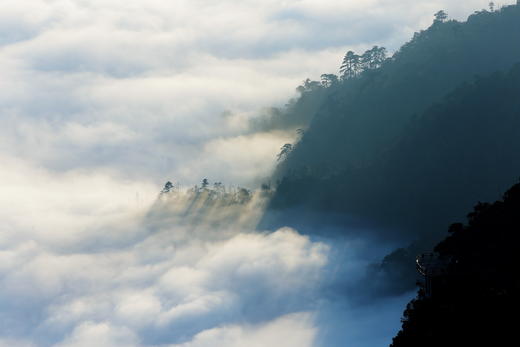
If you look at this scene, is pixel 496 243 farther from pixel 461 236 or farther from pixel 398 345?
pixel 398 345

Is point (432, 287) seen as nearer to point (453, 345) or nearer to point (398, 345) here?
point (398, 345)

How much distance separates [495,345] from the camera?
6581cm

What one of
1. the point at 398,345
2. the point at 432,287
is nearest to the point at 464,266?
the point at 432,287

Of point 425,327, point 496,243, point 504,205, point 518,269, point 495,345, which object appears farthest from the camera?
point 504,205

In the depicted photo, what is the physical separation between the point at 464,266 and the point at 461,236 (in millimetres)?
9521

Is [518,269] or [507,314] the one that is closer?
[507,314]

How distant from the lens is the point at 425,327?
75750 millimetres

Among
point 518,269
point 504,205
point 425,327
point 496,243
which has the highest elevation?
point 504,205

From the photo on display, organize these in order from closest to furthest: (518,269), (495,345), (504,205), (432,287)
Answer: (495,345), (518,269), (432,287), (504,205)

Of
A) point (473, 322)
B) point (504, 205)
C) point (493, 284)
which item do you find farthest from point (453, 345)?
point (504, 205)

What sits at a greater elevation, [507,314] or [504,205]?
[504,205]

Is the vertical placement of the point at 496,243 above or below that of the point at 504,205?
below

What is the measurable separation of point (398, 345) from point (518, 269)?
14530 millimetres

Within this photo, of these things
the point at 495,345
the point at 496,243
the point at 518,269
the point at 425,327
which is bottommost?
the point at 495,345
